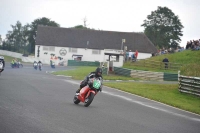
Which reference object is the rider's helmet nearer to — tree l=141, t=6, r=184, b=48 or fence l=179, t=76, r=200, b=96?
fence l=179, t=76, r=200, b=96

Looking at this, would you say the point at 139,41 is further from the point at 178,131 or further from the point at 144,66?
the point at 178,131

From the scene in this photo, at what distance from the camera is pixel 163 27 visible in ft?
338

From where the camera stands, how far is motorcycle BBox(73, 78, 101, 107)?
46.9ft

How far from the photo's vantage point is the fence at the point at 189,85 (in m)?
25.2

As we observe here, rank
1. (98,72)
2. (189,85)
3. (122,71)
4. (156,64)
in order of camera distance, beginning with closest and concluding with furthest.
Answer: (98,72) → (189,85) → (122,71) → (156,64)

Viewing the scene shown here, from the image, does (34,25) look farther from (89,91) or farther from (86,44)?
(89,91)

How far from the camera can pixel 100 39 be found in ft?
297

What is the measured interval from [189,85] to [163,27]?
257 feet

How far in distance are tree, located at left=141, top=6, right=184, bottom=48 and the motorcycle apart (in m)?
88.8

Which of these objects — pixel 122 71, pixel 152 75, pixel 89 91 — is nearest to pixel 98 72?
pixel 89 91

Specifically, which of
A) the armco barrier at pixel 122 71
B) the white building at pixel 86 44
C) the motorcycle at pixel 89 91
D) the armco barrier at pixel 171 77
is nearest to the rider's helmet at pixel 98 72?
the motorcycle at pixel 89 91

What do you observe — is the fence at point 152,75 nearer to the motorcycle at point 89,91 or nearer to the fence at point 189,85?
the fence at point 189,85

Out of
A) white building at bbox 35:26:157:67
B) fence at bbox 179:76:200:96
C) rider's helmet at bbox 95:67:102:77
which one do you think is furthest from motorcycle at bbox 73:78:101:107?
white building at bbox 35:26:157:67

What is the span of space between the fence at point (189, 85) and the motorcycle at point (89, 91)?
12.3 metres
